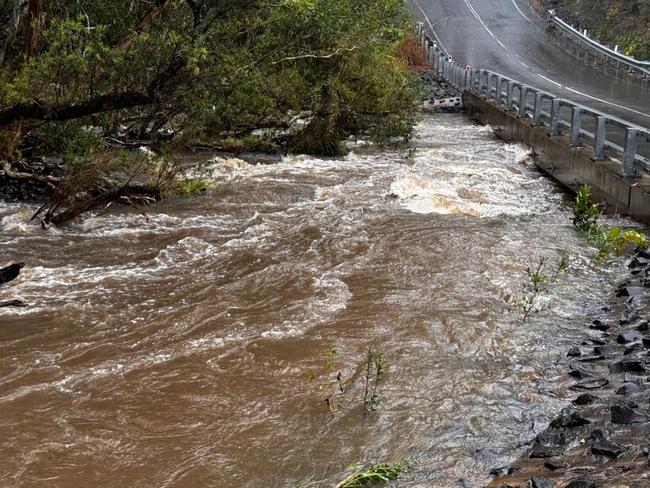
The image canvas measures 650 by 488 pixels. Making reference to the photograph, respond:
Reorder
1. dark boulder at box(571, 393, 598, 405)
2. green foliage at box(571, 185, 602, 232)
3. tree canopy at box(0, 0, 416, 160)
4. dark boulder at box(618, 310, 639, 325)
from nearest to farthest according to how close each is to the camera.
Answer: dark boulder at box(571, 393, 598, 405) → dark boulder at box(618, 310, 639, 325) → tree canopy at box(0, 0, 416, 160) → green foliage at box(571, 185, 602, 232)

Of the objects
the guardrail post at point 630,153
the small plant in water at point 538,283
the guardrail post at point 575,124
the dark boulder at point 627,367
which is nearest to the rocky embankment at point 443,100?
the guardrail post at point 575,124

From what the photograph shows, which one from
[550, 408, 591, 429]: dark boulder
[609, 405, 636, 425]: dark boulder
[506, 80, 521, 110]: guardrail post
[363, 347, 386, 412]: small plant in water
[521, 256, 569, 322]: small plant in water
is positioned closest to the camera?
[609, 405, 636, 425]: dark boulder

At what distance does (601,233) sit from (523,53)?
32.0m

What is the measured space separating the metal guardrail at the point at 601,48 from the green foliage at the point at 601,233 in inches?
758

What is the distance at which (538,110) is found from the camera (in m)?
19.0

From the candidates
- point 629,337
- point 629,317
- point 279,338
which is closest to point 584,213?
point 629,317

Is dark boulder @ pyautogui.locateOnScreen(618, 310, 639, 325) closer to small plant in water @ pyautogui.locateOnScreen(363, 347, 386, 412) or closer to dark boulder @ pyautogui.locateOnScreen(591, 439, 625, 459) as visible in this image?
small plant in water @ pyautogui.locateOnScreen(363, 347, 386, 412)

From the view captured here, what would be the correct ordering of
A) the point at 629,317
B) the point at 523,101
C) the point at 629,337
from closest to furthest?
the point at 629,337, the point at 629,317, the point at 523,101

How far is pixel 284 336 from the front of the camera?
8375 mm

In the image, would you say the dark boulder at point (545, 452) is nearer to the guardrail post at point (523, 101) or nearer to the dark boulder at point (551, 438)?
the dark boulder at point (551, 438)

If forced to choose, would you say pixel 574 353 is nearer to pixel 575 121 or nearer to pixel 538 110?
pixel 575 121

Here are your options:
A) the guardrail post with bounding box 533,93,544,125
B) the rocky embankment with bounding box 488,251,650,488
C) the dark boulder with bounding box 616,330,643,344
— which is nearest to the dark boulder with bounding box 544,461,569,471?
the rocky embankment with bounding box 488,251,650,488

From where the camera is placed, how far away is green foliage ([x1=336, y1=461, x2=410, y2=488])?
534 cm

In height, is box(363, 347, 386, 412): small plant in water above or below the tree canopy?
below
